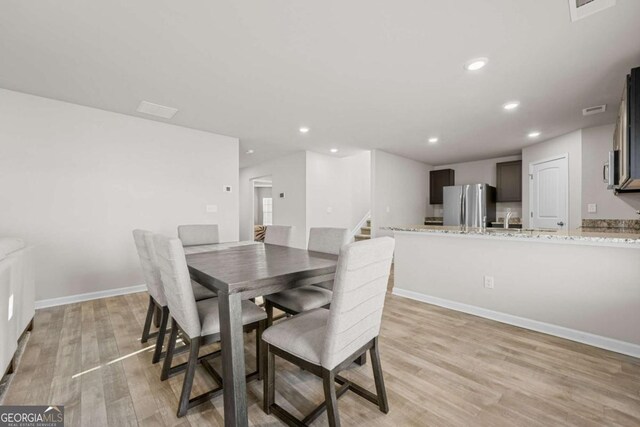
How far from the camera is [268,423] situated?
4.53 ft

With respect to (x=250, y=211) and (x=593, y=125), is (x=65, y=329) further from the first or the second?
(x=593, y=125)

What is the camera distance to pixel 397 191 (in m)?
5.73

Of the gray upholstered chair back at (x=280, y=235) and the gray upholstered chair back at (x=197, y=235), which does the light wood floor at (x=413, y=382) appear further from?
the gray upholstered chair back at (x=280, y=235)

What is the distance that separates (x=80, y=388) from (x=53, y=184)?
2.49 m

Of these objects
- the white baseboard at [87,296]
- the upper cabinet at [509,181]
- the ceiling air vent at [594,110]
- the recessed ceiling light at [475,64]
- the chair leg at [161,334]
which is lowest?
the white baseboard at [87,296]

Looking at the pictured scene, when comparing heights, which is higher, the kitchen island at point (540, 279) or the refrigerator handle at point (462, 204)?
the refrigerator handle at point (462, 204)

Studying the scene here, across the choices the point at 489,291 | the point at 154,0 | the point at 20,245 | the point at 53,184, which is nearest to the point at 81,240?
the point at 53,184

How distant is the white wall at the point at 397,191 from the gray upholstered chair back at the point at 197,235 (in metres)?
3.04

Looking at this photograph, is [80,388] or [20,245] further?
[20,245]

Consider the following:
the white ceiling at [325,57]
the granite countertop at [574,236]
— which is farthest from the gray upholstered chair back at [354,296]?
the granite countertop at [574,236]

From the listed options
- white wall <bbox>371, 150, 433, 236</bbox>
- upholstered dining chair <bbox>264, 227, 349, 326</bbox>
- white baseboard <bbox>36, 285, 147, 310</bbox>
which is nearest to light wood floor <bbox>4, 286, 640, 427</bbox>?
upholstered dining chair <bbox>264, 227, 349, 326</bbox>

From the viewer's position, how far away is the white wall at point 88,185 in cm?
287

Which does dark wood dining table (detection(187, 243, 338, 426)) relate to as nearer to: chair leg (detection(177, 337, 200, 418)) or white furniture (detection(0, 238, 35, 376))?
chair leg (detection(177, 337, 200, 418))

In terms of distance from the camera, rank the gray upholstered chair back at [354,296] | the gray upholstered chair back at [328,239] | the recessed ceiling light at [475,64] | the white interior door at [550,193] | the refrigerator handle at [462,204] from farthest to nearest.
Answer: the refrigerator handle at [462,204]
the white interior door at [550,193]
the gray upholstered chair back at [328,239]
the recessed ceiling light at [475,64]
the gray upholstered chair back at [354,296]
